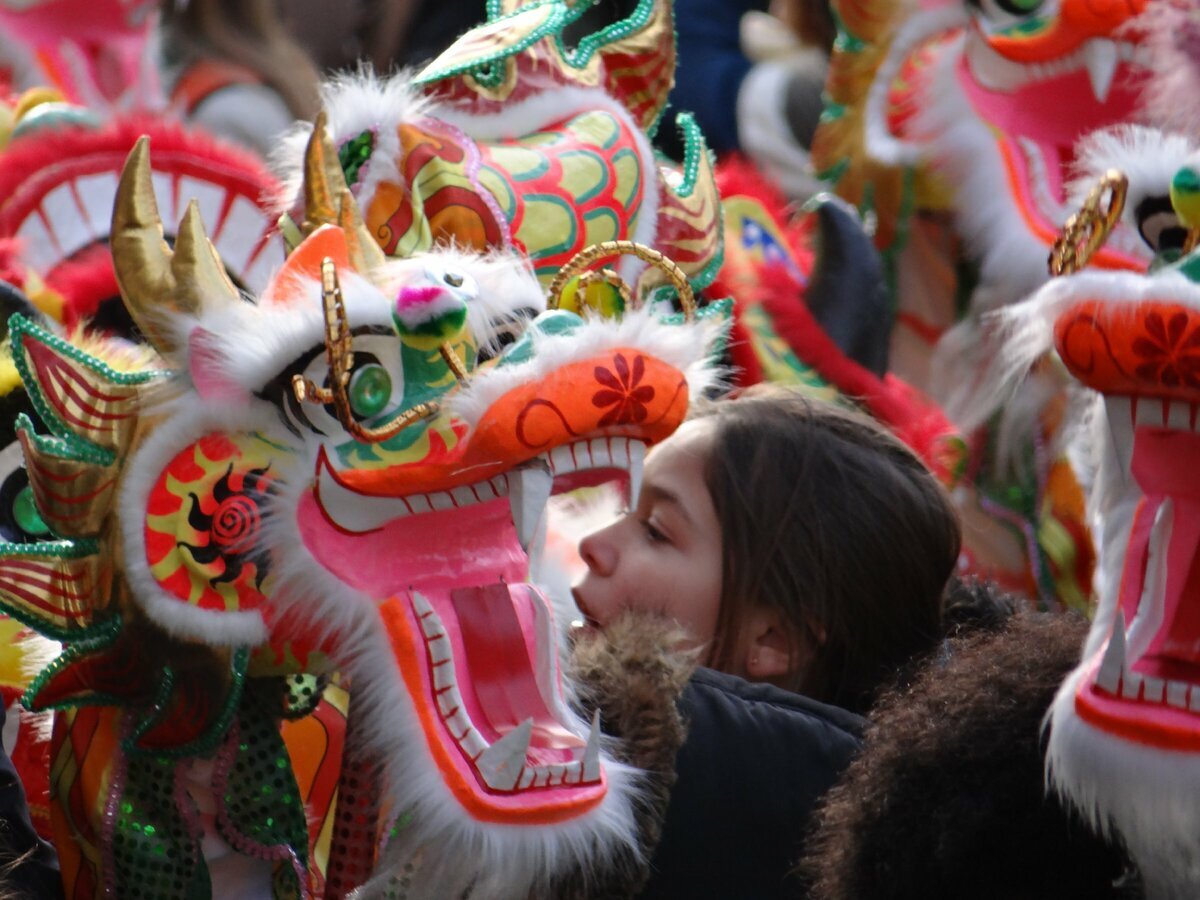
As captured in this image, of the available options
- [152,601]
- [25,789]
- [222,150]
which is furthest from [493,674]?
[222,150]

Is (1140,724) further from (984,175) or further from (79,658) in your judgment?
(984,175)

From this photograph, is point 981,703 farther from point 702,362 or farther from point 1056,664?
point 702,362

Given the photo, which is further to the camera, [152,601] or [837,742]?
[837,742]

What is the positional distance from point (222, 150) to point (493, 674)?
0.92m

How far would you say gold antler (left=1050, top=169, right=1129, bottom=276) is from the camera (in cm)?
132

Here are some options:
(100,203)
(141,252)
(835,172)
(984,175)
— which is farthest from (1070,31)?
(141,252)

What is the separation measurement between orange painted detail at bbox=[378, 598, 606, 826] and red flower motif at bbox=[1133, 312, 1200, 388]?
49 cm

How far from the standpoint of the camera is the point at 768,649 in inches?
73.3

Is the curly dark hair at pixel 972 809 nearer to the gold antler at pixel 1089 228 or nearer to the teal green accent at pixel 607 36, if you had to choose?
the gold antler at pixel 1089 228

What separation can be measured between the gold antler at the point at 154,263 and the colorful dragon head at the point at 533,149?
35cm

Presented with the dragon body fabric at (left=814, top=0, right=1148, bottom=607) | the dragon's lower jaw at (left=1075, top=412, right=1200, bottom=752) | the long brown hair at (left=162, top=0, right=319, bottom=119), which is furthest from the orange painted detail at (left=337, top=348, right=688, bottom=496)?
the long brown hair at (left=162, top=0, right=319, bottom=119)

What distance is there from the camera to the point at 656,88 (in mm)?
2492

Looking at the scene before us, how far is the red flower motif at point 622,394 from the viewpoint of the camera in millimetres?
1363

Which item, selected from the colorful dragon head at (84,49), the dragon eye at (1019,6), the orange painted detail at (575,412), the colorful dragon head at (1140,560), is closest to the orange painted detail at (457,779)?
the orange painted detail at (575,412)
